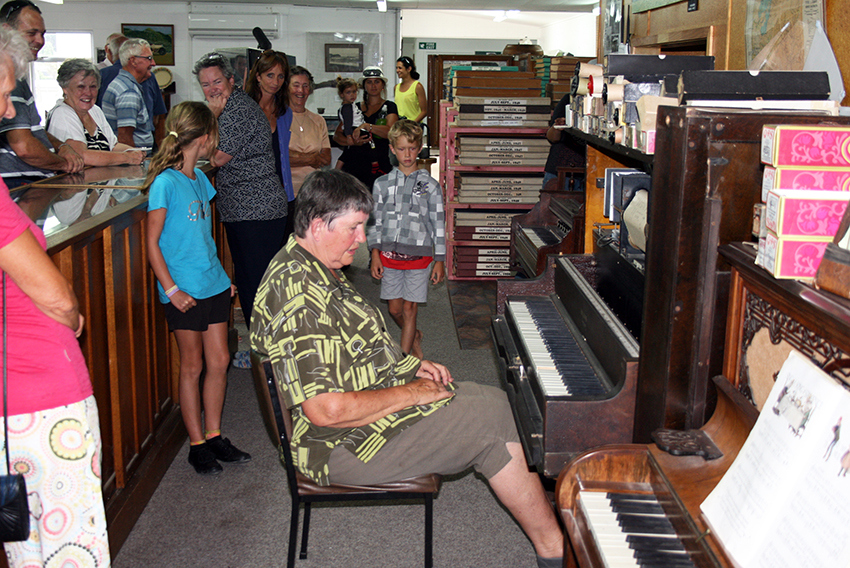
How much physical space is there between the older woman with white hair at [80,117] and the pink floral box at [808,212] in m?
3.69

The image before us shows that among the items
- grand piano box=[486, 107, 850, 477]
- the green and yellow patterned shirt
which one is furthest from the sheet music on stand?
the green and yellow patterned shirt

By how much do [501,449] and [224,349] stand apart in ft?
Answer: 4.46

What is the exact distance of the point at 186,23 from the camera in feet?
35.3

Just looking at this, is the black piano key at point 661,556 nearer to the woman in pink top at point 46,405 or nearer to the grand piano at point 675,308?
the grand piano at point 675,308

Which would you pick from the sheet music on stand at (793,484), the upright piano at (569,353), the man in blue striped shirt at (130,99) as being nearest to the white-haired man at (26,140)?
the man in blue striped shirt at (130,99)

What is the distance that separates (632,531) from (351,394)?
2.64 ft

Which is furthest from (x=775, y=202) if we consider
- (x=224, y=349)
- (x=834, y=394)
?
(x=224, y=349)

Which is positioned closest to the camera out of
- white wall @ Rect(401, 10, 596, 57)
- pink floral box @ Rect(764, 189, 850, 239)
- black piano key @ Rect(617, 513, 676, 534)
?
pink floral box @ Rect(764, 189, 850, 239)

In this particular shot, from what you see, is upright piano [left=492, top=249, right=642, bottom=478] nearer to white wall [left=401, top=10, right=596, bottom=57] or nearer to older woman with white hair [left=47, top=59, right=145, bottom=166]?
older woman with white hair [left=47, top=59, right=145, bottom=166]

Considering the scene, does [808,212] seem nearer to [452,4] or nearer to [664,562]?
[664,562]

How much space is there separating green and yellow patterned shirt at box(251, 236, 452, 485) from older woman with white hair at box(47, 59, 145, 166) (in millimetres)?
2524

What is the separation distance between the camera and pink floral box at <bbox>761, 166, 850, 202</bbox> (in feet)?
4.11

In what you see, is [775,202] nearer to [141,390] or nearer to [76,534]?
[76,534]

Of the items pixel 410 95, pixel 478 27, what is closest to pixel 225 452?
pixel 410 95
